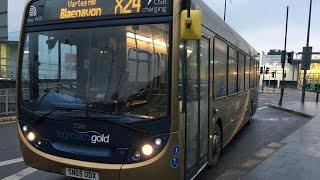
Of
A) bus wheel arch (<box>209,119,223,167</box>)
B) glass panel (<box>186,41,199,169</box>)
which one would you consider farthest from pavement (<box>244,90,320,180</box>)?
glass panel (<box>186,41,199,169</box>)

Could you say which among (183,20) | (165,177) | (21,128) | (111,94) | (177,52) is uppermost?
(183,20)

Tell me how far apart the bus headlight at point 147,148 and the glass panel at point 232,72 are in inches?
179

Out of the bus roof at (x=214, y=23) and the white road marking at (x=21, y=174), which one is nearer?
the bus roof at (x=214, y=23)

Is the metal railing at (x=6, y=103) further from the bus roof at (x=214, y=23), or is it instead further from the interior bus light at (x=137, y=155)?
the interior bus light at (x=137, y=155)

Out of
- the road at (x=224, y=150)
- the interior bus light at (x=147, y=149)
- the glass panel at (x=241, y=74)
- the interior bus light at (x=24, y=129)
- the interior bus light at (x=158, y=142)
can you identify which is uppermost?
the glass panel at (x=241, y=74)

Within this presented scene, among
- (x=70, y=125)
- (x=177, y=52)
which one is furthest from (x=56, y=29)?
(x=177, y=52)

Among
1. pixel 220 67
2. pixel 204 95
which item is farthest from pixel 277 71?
pixel 204 95

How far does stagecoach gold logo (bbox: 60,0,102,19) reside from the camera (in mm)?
5676

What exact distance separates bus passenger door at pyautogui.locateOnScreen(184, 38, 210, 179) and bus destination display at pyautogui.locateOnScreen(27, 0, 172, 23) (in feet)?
2.18

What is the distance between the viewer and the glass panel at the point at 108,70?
17.6 ft

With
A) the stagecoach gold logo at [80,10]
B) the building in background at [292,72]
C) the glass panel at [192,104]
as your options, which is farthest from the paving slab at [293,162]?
the building in background at [292,72]

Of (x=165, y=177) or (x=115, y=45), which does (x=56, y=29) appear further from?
(x=165, y=177)

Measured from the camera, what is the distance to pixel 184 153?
5.60 metres

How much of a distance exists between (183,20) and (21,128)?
2.81 metres
